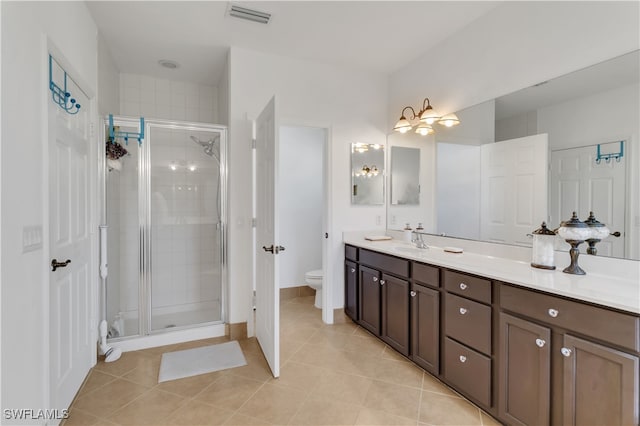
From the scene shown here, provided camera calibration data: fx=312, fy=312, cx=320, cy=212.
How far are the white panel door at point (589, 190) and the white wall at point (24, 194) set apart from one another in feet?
9.20

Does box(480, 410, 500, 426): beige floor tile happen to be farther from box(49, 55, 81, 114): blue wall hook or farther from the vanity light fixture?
box(49, 55, 81, 114): blue wall hook

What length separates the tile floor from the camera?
183cm

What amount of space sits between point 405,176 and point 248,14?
82.1 inches

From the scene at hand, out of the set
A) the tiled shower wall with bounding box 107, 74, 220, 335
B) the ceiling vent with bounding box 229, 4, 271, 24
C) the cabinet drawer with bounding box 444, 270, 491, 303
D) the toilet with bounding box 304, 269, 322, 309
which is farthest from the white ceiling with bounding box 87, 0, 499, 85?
the toilet with bounding box 304, 269, 322, 309

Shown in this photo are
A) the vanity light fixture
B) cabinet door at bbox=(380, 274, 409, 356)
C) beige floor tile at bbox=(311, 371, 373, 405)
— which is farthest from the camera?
the vanity light fixture

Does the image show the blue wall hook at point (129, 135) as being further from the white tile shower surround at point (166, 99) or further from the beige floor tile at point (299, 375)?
the beige floor tile at point (299, 375)

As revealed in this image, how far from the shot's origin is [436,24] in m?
2.52

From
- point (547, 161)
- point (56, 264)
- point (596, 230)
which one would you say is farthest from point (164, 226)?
point (596, 230)

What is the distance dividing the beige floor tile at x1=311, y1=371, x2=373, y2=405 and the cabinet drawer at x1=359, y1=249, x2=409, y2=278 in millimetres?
836

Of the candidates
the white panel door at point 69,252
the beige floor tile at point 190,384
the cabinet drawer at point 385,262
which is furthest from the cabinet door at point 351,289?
the white panel door at point 69,252

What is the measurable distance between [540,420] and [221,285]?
8.52ft

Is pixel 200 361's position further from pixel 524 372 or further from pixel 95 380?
pixel 524 372

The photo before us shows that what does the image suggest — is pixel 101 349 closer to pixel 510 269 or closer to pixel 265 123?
pixel 265 123

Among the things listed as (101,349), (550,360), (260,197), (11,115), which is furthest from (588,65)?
(101,349)
